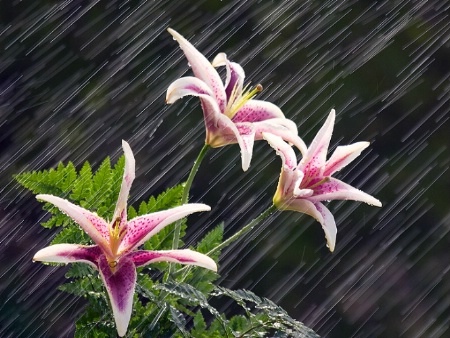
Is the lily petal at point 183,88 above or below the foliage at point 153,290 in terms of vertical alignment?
above

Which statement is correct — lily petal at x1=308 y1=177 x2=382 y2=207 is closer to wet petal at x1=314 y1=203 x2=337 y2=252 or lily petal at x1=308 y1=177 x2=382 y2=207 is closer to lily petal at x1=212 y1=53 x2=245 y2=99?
wet petal at x1=314 y1=203 x2=337 y2=252

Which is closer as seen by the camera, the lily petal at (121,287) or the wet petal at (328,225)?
the lily petal at (121,287)

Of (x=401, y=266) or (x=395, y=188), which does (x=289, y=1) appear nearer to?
(x=395, y=188)

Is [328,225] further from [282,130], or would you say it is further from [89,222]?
[89,222]

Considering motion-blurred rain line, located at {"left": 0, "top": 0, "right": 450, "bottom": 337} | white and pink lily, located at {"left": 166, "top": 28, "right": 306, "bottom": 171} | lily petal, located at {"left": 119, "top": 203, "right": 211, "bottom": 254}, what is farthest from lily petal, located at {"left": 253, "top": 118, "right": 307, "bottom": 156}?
motion-blurred rain line, located at {"left": 0, "top": 0, "right": 450, "bottom": 337}

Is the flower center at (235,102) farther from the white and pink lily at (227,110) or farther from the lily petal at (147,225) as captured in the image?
the lily petal at (147,225)

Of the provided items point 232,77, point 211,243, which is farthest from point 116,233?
point 232,77

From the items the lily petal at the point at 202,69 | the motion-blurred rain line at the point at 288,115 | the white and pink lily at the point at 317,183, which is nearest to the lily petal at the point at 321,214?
the white and pink lily at the point at 317,183
